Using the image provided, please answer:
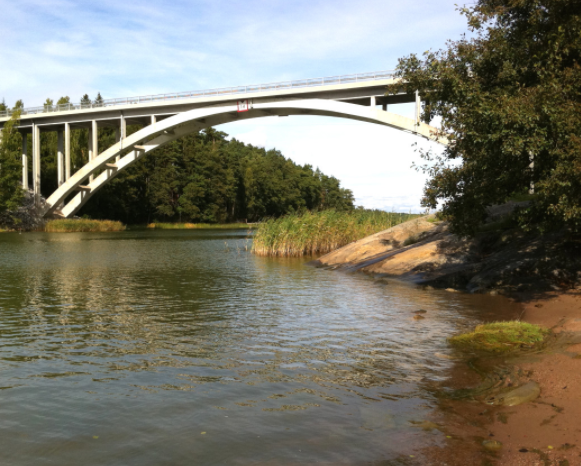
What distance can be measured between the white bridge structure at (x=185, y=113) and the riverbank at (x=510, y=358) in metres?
20.0

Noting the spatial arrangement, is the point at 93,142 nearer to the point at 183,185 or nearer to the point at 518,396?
the point at 183,185

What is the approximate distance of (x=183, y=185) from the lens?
3039 inches

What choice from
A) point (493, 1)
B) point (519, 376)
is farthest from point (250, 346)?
point (493, 1)

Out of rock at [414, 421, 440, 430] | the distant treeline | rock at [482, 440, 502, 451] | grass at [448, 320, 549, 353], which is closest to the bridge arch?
the distant treeline

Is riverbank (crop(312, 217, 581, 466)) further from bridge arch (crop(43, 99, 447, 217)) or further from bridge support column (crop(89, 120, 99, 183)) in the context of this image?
bridge support column (crop(89, 120, 99, 183))

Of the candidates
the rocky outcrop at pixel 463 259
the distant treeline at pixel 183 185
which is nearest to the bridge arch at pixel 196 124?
the distant treeline at pixel 183 185

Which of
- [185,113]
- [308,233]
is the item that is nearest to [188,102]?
[185,113]

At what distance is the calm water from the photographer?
4625 millimetres

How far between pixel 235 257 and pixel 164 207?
49217 millimetres

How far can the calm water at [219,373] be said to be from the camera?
4.62 m

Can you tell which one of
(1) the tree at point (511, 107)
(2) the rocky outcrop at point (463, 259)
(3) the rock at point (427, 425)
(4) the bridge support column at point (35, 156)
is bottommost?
(3) the rock at point (427, 425)

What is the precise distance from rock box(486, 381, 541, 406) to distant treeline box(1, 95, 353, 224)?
156ft

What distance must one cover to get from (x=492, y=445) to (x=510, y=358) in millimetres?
2947

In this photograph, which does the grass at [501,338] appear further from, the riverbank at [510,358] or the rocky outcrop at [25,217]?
the rocky outcrop at [25,217]
